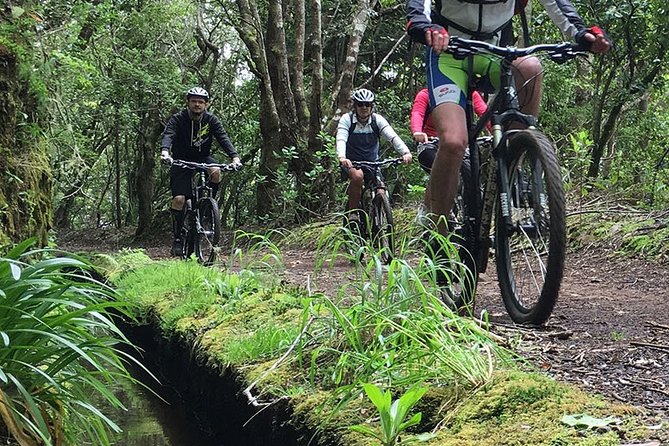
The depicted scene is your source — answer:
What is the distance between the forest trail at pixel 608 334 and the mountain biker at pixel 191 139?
2296 mm

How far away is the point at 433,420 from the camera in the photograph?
190 cm

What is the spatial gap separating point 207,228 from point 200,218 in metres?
0.13

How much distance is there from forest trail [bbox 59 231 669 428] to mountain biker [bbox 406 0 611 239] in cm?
67

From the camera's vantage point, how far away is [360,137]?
24.4ft

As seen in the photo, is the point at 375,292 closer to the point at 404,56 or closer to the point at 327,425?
the point at 327,425

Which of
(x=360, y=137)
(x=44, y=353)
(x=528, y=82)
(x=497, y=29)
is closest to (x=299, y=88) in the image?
(x=360, y=137)

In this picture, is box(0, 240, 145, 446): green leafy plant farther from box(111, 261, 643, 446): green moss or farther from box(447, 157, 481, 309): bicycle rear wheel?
box(447, 157, 481, 309): bicycle rear wheel

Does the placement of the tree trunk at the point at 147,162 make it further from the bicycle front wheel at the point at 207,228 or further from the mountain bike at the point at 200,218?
the bicycle front wheel at the point at 207,228

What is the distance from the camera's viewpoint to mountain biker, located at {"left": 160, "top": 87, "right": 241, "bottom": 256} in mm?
7078

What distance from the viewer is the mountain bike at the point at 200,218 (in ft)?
23.1

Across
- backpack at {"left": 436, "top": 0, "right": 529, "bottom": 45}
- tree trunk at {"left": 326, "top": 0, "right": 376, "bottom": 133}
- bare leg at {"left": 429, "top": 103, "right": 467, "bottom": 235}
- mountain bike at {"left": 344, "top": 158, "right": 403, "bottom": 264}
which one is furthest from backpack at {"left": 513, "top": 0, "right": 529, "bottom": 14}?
tree trunk at {"left": 326, "top": 0, "right": 376, "bottom": 133}

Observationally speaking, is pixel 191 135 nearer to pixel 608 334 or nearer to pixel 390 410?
pixel 608 334

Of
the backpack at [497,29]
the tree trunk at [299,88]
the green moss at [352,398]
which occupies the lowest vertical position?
the green moss at [352,398]

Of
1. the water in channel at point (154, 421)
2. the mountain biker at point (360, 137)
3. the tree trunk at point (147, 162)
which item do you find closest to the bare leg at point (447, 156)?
the water in channel at point (154, 421)
